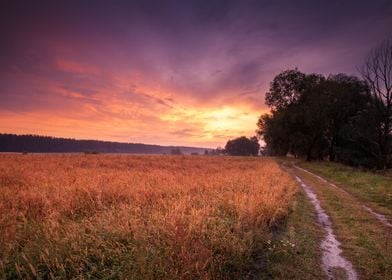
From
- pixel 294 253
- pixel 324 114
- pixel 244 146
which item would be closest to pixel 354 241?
pixel 294 253

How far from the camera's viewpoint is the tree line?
2786cm

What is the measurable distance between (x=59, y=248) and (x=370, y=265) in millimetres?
6689

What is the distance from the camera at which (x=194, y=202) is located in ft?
28.5

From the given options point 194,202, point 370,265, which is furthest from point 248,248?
point 194,202

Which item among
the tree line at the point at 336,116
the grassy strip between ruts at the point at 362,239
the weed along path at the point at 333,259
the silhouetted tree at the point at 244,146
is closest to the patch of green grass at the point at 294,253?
the weed along path at the point at 333,259

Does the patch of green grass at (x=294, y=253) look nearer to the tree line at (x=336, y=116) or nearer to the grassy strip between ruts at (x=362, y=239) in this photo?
the grassy strip between ruts at (x=362, y=239)

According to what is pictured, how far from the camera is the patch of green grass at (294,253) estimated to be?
15.5 ft

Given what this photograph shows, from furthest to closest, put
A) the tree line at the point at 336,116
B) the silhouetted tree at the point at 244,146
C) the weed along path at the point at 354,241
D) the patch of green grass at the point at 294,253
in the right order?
the silhouetted tree at the point at 244,146 < the tree line at the point at 336,116 < the weed along path at the point at 354,241 < the patch of green grass at the point at 294,253

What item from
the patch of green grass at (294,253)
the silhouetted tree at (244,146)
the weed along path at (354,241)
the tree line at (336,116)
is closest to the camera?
the patch of green grass at (294,253)

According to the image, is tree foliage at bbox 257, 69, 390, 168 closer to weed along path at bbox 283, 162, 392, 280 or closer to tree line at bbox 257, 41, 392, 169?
tree line at bbox 257, 41, 392, 169

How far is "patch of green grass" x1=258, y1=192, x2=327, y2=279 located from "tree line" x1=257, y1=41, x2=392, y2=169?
25904 mm

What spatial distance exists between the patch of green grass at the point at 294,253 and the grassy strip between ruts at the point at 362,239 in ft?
2.35

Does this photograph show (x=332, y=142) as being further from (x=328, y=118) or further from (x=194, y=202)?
(x=194, y=202)

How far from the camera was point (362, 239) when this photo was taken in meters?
6.54
